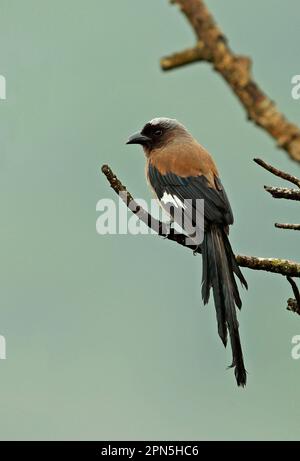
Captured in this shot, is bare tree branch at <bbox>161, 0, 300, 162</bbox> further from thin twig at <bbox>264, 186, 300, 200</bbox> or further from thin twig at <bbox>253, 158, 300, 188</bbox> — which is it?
thin twig at <bbox>264, 186, 300, 200</bbox>

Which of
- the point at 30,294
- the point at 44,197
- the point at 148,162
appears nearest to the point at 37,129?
the point at 44,197

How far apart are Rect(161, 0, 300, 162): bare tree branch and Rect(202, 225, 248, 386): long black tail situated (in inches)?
81.6

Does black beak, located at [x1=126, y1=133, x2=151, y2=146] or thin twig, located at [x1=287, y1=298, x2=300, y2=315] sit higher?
black beak, located at [x1=126, y1=133, x2=151, y2=146]

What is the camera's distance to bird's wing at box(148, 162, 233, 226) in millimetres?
5199

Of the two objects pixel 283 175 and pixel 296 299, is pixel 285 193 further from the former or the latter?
pixel 296 299

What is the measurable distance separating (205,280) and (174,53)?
3.07 metres

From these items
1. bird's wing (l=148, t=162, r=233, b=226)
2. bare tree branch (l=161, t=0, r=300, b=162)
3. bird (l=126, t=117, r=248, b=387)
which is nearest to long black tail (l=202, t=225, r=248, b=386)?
bird (l=126, t=117, r=248, b=387)

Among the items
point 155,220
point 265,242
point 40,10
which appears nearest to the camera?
point 155,220

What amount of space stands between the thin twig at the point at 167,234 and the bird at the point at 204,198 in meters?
0.08

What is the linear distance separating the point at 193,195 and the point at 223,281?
3.82 ft

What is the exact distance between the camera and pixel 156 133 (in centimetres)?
693

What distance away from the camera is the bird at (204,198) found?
414cm

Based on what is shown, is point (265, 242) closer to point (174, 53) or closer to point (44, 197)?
point (44, 197)

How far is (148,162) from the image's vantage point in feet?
21.3
